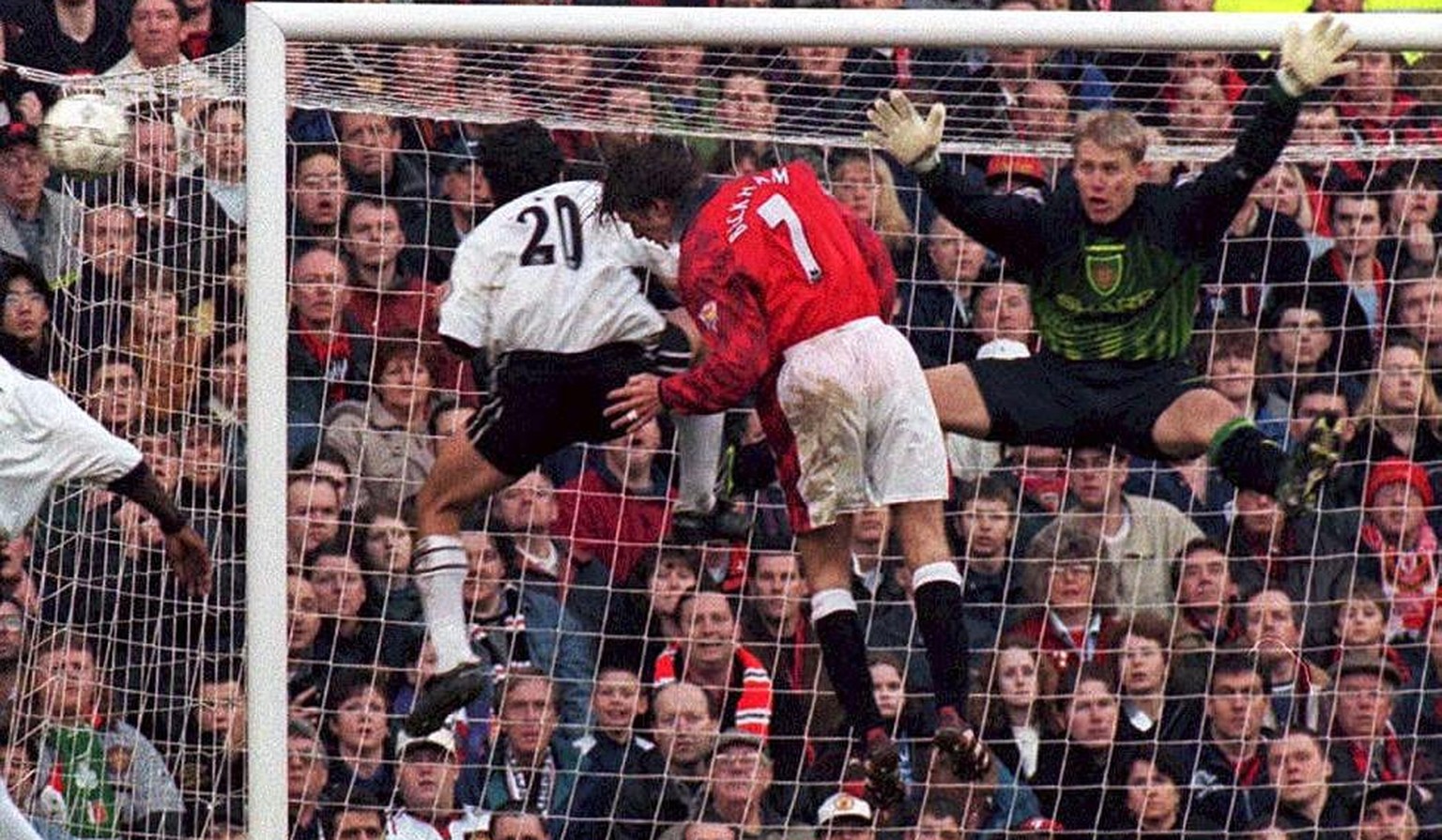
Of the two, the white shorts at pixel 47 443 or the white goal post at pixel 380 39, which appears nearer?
the white goal post at pixel 380 39

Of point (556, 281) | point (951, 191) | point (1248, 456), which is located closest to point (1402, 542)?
point (1248, 456)

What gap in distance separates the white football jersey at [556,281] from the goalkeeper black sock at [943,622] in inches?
34.7

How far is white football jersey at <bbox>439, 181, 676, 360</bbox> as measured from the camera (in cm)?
734

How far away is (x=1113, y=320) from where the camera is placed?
746cm

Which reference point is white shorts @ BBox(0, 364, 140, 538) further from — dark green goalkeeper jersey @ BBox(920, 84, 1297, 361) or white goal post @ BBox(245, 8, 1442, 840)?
dark green goalkeeper jersey @ BBox(920, 84, 1297, 361)

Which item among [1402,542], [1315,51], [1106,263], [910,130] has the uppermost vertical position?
[1315,51]

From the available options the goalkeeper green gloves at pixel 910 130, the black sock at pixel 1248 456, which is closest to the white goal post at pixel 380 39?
the goalkeeper green gloves at pixel 910 130

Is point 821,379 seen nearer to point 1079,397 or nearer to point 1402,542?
point 1079,397

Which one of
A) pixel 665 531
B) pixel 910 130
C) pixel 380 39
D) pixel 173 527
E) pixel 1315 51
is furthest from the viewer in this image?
pixel 665 531

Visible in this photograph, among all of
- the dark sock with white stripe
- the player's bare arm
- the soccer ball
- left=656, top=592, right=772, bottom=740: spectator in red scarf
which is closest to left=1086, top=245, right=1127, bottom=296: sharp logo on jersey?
left=656, top=592, right=772, bottom=740: spectator in red scarf

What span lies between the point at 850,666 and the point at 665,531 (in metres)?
0.81

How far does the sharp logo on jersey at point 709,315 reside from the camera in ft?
23.7

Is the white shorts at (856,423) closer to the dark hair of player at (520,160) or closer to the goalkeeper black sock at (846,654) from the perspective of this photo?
the goalkeeper black sock at (846,654)

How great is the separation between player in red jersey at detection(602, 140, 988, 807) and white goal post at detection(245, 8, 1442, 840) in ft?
1.48
